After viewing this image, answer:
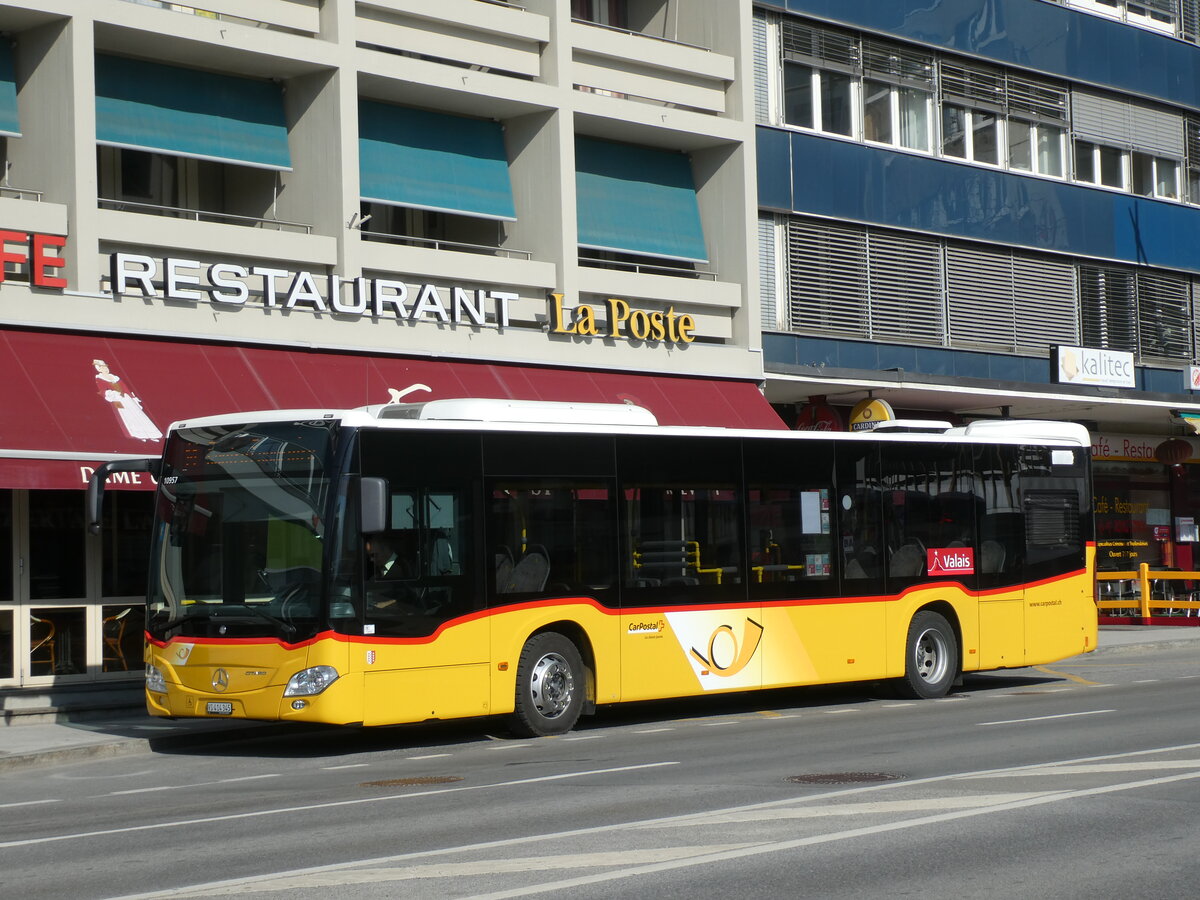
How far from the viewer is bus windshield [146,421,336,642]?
14.0 metres

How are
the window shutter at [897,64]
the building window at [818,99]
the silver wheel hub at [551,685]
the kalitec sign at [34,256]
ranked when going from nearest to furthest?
the silver wheel hub at [551,685] < the kalitec sign at [34,256] < the building window at [818,99] < the window shutter at [897,64]

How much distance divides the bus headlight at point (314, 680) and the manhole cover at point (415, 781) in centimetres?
156

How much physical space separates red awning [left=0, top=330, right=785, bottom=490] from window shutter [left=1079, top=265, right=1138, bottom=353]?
12075 millimetres

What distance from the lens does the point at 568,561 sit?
615 inches

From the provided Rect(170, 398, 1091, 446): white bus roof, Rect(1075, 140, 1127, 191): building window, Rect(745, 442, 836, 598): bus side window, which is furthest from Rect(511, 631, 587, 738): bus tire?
Rect(1075, 140, 1127, 191): building window

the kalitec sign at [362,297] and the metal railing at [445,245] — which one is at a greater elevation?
the metal railing at [445,245]

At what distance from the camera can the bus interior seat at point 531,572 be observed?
15.2m

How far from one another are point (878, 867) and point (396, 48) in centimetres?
1714

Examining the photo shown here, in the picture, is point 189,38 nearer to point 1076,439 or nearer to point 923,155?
point 1076,439

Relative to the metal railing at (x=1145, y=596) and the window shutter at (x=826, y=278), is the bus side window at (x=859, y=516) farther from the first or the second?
the metal railing at (x=1145, y=596)

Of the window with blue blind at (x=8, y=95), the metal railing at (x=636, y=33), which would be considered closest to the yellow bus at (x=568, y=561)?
the window with blue blind at (x=8, y=95)

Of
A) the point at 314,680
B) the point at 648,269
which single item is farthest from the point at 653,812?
the point at 648,269

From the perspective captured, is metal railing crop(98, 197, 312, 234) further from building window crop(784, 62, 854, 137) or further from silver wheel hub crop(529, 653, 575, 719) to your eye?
building window crop(784, 62, 854, 137)

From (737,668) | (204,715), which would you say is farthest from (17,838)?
(737,668)
